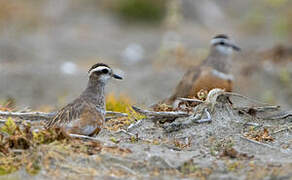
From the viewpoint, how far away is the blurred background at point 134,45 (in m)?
13.3

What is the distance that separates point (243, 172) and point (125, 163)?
1100mm

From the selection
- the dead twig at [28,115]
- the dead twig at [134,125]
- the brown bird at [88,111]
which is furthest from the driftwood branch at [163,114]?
the dead twig at [28,115]

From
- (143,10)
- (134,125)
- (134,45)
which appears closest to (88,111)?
(134,125)

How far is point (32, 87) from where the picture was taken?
13.4 meters

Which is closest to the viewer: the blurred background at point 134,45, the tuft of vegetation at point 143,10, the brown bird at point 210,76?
the brown bird at point 210,76

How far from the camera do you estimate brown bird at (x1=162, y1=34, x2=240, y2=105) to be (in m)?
9.46

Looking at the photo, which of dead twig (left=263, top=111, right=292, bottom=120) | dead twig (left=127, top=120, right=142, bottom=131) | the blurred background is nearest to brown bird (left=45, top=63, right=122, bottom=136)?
dead twig (left=127, top=120, right=142, bottom=131)

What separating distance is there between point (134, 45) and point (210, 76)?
381 inches

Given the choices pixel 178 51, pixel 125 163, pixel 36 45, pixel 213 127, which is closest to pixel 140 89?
pixel 178 51

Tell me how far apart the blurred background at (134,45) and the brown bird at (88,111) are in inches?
105

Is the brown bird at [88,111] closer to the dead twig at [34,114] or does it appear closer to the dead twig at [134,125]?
the dead twig at [134,125]

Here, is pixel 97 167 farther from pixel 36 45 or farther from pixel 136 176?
pixel 36 45

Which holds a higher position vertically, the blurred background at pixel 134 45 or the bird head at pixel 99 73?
the blurred background at pixel 134 45

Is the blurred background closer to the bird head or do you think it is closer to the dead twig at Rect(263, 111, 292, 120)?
the bird head
